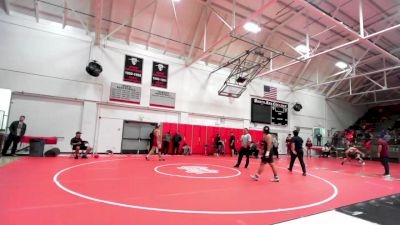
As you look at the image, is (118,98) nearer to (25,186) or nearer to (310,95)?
(25,186)

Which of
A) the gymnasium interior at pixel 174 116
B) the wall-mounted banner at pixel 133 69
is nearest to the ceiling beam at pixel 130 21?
the gymnasium interior at pixel 174 116

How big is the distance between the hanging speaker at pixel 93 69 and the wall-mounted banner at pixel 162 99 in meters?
3.39

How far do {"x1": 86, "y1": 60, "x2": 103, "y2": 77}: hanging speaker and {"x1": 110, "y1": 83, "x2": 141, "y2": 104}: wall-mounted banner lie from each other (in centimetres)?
122

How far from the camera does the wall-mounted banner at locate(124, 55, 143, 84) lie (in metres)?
13.2

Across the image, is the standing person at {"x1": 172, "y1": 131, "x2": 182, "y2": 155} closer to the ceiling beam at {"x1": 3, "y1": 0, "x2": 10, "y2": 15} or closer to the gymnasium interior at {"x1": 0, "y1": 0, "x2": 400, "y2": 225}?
the gymnasium interior at {"x1": 0, "y1": 0, "x2": 400, "y2": 225}

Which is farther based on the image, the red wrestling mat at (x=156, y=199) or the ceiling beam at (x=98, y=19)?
the ceiling beam at (x=98, y=19)

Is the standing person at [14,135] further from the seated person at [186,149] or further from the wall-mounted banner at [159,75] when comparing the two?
the seated person at [186,149]

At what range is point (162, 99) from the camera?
46.2 ft

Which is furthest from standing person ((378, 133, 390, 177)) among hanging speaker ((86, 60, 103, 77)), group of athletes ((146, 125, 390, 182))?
hanging speaker ((86, 60, 103, 77))

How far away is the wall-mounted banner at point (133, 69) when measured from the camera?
13.2m

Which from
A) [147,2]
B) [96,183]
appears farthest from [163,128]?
[96,183]

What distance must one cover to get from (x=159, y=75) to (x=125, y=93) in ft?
8.50

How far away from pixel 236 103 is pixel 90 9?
11783 mm

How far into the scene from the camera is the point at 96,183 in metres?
4.84
